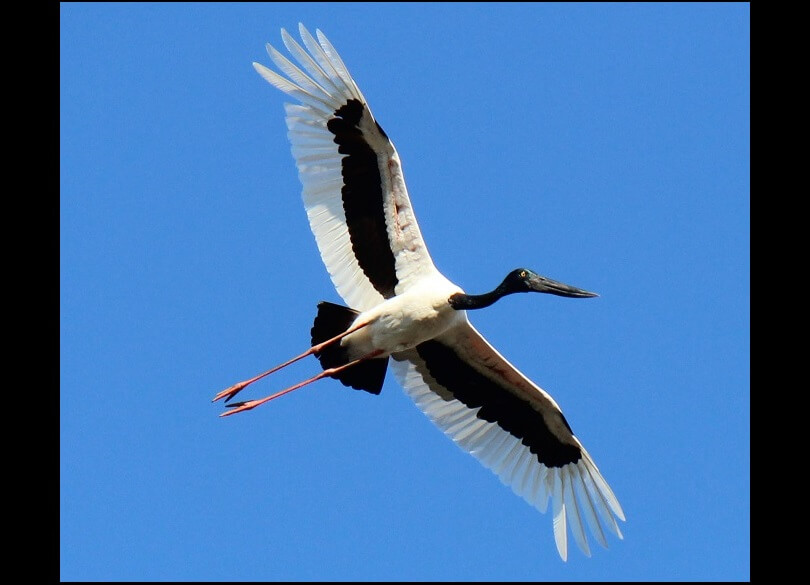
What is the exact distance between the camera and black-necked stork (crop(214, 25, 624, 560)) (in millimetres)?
21062

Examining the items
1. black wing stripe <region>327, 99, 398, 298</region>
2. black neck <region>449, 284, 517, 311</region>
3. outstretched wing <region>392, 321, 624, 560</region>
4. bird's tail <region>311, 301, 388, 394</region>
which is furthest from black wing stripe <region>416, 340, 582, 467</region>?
black wing stripe <region>327, 99, 398, 298</region>

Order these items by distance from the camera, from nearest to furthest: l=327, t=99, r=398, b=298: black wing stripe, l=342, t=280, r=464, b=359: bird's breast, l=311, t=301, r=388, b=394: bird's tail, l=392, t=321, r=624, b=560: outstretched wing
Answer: l=342, t=280, r=464, b=359: bird's breast < l=327, t=99, r=398, b=298: black wing stripe < l=311, t=301, r=388, b=394: bird's tail < l=392, t=321, r=624, b=560: outstretched wing

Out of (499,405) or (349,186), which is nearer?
(349,186)

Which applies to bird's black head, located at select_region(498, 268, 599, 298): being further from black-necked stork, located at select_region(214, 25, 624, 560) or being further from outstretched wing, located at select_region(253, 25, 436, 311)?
outstretched wing, located at select_region(253, 25, 436, 311)

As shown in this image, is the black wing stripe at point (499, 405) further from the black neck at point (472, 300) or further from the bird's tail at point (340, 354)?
the black neck at point (472, 300)

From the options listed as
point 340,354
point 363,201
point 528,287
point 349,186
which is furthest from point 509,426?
point 349,186

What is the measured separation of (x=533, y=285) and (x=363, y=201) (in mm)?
2292

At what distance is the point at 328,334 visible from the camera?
845 inches

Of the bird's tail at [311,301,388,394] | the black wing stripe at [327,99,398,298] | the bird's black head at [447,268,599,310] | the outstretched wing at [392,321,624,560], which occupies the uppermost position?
the black wing stripe at [327,99,398,298]

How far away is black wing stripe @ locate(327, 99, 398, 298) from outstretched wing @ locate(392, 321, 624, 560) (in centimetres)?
111

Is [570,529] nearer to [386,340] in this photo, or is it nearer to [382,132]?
[386,340]

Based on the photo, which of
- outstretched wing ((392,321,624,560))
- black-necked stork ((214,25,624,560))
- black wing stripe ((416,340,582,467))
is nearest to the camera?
black-necked stork ((214,25,624,560))

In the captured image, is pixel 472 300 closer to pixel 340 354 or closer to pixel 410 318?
pixel 410 318

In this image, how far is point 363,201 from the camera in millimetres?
21391
